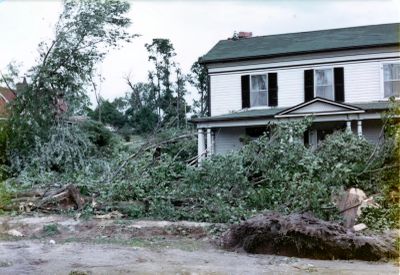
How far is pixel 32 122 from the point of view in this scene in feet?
51.9

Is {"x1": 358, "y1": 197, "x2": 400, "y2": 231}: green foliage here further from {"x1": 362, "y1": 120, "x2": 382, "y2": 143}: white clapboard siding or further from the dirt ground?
{"x1": 362, "y1": 120, "x2": 382, "y2": 143}: white clapboard siding

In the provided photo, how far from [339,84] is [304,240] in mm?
11879

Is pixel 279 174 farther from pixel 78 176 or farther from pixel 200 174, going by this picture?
pixel 78 176

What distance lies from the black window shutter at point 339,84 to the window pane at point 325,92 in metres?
0.21

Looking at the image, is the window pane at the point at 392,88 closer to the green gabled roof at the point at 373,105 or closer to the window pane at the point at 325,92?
the green gabled roof at the point at 373,105

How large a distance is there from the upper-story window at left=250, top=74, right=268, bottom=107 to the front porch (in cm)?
45

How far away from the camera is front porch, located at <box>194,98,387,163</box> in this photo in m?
16.2

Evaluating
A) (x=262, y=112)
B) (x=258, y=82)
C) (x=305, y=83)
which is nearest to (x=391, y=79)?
(x=305, y=83)

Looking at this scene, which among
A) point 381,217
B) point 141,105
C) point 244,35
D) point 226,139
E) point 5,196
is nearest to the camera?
point 381,217

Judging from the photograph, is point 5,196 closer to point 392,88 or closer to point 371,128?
point 371,128

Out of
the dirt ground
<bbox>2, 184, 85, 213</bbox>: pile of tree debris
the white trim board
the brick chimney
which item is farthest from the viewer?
the brick chimney

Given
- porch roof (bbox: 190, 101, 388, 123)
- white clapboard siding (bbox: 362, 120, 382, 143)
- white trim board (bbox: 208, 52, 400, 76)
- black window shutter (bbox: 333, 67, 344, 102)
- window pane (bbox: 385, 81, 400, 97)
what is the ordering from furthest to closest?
black window shutter (bbox: 333, 67, 344, 102)
white clapboard siding (bbox: 362, 120, 382, 143)
white trim board (bbox: 208, 52, 400, 76)
window pane (bbox: 385, 81, 400, 97)
porch roof (bbox: 190, 101, 388, 123)

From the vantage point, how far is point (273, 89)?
18.7 metres

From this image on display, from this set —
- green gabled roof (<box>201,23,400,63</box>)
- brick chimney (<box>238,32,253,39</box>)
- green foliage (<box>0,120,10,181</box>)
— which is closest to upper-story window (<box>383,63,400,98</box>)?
green gabled roof (<box>201,23,400,63</box>)
